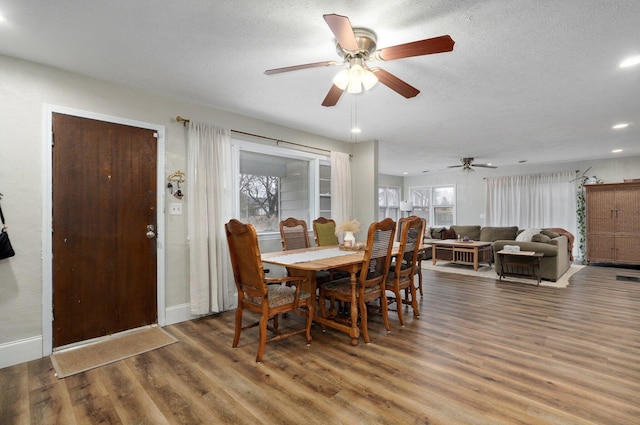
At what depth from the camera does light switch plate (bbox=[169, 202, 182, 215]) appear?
341 cm

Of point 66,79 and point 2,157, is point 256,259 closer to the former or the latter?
point 2,157

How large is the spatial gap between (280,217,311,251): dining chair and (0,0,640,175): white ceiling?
55.4 inches

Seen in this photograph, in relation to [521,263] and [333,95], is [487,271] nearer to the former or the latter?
[521,263]

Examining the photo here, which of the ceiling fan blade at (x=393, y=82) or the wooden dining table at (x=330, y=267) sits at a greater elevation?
the ceiling fan blade at (x=393, y=82)

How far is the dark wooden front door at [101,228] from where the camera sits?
276cm

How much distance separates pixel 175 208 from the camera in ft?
11.3

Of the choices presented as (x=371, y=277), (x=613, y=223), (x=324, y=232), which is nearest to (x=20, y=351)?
(x=371, y=277)

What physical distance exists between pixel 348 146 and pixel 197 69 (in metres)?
3.29

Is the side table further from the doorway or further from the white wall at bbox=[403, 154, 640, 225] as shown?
the doorway

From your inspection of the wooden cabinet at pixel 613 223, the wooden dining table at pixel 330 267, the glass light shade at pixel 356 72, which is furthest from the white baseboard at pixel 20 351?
the wooden cabinet at pixel 613 223

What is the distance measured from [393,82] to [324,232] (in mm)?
2364

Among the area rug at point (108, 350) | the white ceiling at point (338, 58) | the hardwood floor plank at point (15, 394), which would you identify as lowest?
the hardwood floor plank at point (15, 394)

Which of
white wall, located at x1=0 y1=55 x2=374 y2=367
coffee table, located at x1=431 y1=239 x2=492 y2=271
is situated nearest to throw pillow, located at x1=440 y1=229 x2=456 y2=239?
coffee table, located at x1=431 y1=239 x2=492 y2=271

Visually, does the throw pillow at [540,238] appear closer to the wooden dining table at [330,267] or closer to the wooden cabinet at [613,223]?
the wooden cabinet at [613,223]
